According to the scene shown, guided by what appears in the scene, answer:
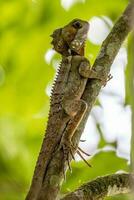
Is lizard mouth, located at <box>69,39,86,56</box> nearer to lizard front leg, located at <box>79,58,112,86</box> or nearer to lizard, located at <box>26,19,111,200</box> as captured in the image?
lizard, located at <box>26,19,111,200</box>

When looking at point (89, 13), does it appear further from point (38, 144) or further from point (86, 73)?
point (38, 144)

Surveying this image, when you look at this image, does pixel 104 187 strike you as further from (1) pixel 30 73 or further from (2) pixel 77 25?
(2) pixel 77 25

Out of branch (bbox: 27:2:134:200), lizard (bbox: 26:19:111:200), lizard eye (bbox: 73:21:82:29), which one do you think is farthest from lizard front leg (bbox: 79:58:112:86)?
lizard eye (bbox: 73:21:82:29)

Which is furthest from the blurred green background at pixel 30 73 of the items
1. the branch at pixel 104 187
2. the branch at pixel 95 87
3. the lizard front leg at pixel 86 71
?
the branch at pixel 104 187

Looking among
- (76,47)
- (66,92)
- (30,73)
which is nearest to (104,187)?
(66,92)

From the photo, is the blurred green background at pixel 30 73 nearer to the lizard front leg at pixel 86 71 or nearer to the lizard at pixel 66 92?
the lizard at pixel 66 92

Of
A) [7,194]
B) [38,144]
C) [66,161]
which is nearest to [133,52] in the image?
[66,161]
